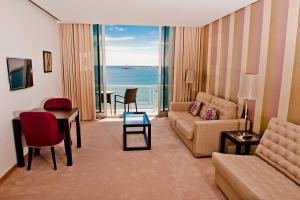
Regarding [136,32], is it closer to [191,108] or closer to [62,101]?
[191,108]

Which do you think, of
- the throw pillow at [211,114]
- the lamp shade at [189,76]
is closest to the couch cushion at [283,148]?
the throw pillow at [211,114]

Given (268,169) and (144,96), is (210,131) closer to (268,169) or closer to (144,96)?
(268,169)

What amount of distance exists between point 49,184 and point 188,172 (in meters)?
1.88

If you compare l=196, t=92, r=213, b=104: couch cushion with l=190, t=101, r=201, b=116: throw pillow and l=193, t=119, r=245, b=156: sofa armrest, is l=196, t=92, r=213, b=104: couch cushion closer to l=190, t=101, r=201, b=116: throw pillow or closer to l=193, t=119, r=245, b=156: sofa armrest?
l=190, t=101, r=201, b=116: throw pillow

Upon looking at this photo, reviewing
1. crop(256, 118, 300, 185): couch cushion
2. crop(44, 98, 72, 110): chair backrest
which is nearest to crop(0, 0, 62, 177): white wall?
crop(44, 98, 72, 110): chair backrest

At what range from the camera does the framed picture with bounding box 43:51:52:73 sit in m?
4.22

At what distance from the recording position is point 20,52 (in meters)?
3.20

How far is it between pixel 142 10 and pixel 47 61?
224 cm

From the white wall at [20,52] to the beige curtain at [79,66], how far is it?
72 centimetres

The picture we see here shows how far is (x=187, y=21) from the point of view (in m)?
4.91

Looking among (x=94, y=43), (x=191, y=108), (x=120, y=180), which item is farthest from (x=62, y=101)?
(x=191, y=108)

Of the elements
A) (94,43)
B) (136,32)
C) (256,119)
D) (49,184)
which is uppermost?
(136,32)

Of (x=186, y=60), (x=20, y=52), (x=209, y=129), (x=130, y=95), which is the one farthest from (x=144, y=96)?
(x=20, y=52)

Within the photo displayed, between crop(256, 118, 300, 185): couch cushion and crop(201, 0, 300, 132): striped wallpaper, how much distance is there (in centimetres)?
33
